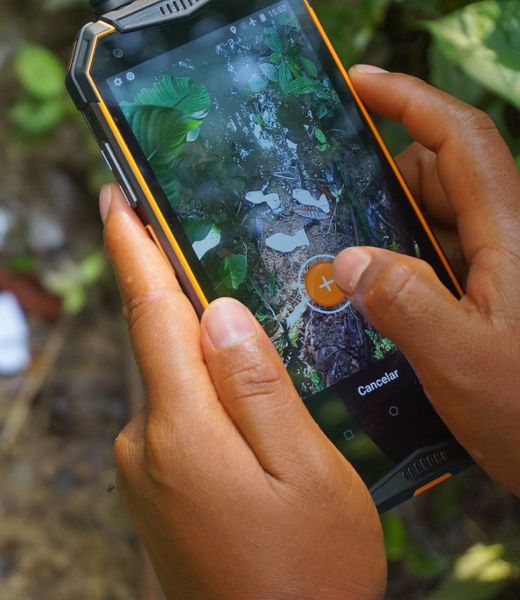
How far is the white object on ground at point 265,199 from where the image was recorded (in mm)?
1065

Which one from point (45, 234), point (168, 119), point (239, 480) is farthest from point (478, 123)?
point (45, 234)

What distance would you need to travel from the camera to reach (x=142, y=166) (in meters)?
1.00

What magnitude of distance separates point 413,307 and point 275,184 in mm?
283

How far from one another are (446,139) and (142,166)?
1.28 feet

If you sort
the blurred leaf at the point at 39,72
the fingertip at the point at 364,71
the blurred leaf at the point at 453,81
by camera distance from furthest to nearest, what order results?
1. the blurred leaf at the point at 39,72
2. the blurred leaf at the point at 453,81
3. the fingertip at the point at 364,71

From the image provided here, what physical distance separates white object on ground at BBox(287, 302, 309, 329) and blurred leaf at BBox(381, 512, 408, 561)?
1.51 feet

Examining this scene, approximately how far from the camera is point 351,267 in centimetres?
94

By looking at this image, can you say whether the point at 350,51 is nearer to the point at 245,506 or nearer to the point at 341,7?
the point at 341,7

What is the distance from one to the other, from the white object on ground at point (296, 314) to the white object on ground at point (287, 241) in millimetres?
74

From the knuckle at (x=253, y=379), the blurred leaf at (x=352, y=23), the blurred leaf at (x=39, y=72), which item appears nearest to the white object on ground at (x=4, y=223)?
the blurred leaf at (x=39, y=72)

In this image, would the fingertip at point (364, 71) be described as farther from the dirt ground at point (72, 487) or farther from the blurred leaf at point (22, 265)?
the blurred leaf at point (22, 265)

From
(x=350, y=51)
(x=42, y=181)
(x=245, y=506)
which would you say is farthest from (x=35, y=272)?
(x=245, y=506)

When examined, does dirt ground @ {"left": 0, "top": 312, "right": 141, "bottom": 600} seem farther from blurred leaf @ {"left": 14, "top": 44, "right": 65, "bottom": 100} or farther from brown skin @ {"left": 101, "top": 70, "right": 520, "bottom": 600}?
brown skin @ {"left": 101, "top": 70, "right": 520, "bottom": 600}

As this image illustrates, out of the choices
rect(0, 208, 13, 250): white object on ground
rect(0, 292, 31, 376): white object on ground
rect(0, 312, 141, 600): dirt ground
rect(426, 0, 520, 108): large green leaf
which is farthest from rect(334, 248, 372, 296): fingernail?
rect(0, 208, 13, 250): white object on ground
